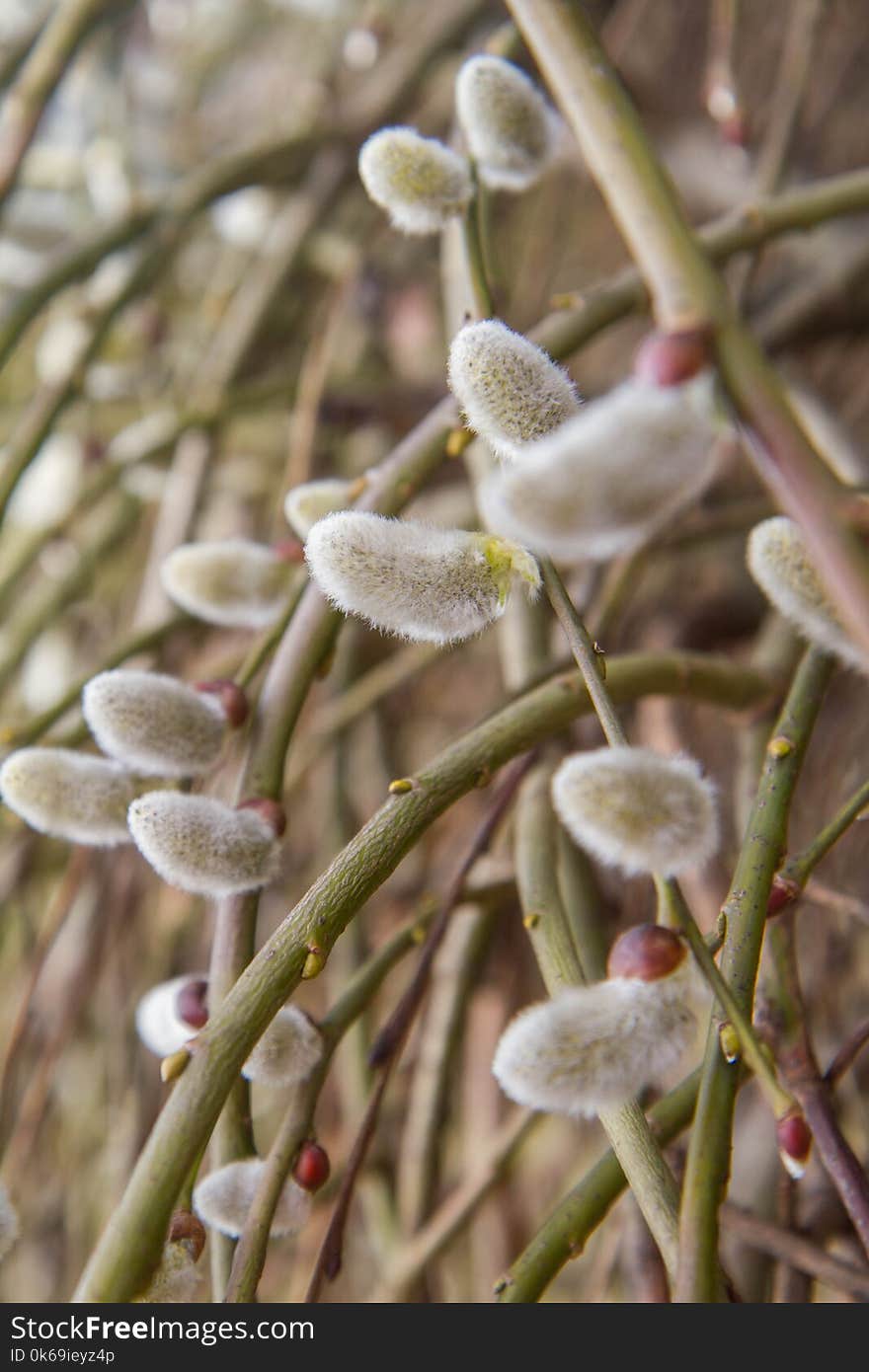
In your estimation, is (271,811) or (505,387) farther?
(271,811)

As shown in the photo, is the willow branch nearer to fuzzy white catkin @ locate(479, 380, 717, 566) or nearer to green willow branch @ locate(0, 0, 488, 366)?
green willow branch @ locate(0, 0, 488, 366)

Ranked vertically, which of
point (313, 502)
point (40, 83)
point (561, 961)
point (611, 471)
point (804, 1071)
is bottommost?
point (804, 1071)

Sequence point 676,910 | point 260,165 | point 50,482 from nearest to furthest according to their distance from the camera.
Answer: point 676,910, point 260,165, point 50,482

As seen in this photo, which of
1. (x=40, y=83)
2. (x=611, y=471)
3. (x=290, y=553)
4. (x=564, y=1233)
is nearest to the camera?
(x=611, y=471)

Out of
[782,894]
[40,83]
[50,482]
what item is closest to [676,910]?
[782,894]

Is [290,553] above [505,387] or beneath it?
beneath

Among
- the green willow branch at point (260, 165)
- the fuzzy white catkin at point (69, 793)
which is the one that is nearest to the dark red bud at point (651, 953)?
the fuzzy white catkin at point (69, 793)

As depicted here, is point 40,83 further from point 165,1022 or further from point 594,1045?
point 594,1045
